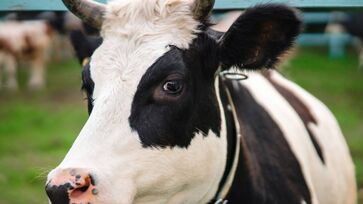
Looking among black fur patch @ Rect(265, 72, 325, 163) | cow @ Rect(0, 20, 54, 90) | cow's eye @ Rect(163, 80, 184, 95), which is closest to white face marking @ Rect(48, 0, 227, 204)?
cow's eye @ Rect(163, 80, 184, 95)

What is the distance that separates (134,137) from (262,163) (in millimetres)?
981

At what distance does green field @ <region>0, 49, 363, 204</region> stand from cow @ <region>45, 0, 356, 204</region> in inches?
65.2

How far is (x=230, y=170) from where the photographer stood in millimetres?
3518

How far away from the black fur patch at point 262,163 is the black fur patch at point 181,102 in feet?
1.16

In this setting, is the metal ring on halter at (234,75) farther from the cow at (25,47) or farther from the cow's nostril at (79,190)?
the cow at (25,47)

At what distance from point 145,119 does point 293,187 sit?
1079mm

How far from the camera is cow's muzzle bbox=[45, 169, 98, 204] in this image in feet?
9.19

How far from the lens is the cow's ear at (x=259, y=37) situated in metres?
3.33

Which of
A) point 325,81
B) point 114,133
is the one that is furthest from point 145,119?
point 325,81

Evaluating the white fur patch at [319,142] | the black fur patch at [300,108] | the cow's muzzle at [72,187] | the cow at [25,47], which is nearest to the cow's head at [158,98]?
the cow's muzzle at [72,187]

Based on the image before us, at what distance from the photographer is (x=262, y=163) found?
3.83 m

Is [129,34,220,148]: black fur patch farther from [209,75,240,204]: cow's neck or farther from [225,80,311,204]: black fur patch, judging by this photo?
[225,80,311,204]: black fur patch

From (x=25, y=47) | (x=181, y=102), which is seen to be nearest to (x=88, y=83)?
(x=181, y=102)

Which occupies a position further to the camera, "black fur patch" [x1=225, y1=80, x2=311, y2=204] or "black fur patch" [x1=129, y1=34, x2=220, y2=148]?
"black fur patch" [x1=225, y1=80, x2=311, y2=204]
